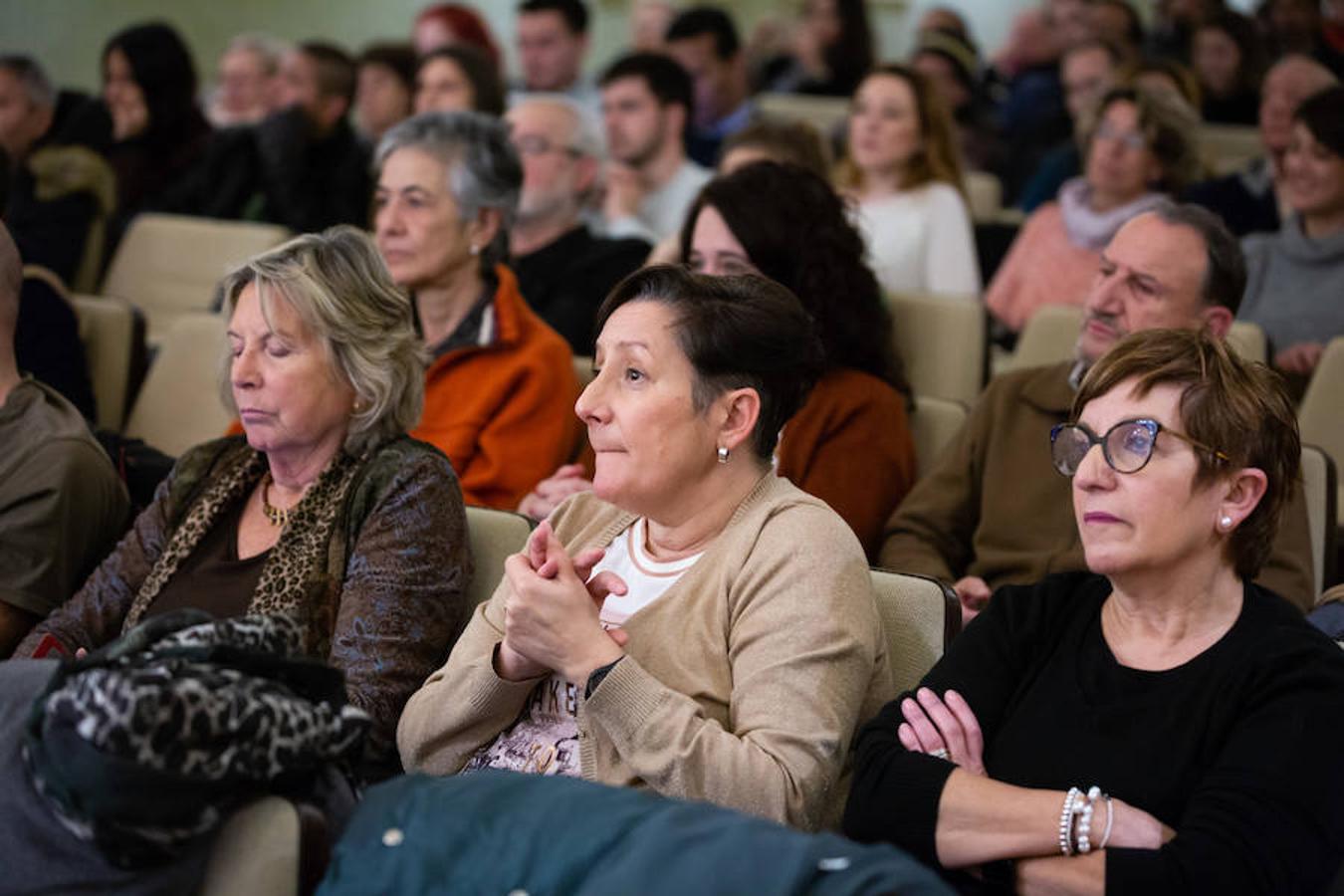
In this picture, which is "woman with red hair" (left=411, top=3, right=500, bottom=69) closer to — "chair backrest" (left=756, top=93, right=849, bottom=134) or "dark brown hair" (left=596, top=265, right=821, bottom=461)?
"chair backrest" (left=756, top=93, right=849, bottom=134)

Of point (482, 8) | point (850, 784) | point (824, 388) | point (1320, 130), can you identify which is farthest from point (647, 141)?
point (482, 8)

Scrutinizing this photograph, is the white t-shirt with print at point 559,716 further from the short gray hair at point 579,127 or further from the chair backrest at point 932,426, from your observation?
the short gray hair at point 579,127

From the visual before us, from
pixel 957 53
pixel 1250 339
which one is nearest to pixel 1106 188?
pixel 1250 339

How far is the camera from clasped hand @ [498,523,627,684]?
198 centimetres

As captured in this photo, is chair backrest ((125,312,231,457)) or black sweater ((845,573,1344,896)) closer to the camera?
black sweater ((845,573,1344,896))

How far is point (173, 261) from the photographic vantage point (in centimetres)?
513

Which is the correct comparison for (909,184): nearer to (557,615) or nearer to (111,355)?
(111,355)

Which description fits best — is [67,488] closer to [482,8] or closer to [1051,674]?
[1051,674]

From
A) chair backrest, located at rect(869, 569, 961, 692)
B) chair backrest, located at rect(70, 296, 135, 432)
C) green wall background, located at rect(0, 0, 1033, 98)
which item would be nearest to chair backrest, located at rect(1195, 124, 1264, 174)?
green wall background, located at rect(0, 0, 1033, 98)

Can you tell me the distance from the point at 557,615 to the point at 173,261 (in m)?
3.50

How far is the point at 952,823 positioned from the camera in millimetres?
1894

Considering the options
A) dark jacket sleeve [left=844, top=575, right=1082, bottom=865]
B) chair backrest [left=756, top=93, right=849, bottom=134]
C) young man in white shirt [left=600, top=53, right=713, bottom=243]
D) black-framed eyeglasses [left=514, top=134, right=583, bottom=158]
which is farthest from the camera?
chair backrest [left=756, top=93, right=849, bottom=134]

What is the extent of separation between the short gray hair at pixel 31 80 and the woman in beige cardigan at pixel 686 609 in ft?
13.1

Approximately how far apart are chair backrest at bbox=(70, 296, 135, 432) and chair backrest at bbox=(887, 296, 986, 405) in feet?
5.68
